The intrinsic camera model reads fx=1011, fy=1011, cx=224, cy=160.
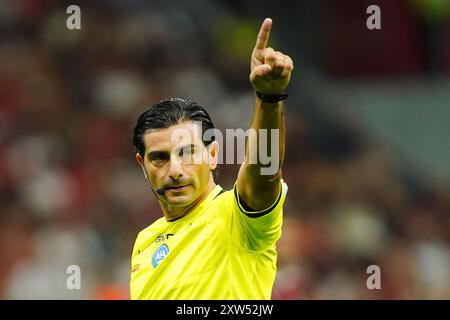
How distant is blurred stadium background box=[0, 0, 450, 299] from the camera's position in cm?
956

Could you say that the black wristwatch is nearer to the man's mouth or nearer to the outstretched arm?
the outstretched arm

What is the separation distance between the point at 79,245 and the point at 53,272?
1.80 ft

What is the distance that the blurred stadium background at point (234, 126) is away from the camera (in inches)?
376

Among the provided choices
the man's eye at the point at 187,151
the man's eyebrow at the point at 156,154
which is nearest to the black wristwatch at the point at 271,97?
the man's eye at the point at 187,151

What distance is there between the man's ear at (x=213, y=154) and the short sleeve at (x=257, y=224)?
356mm

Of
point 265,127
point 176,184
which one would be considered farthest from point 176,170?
point 265,127

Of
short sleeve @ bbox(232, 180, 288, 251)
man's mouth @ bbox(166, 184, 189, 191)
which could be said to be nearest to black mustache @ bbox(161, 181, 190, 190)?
man's mouth @ bbox(166, 184, 189, 191)

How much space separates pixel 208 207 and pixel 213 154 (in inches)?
9.8

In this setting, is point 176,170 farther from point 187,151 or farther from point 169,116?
point 169,116

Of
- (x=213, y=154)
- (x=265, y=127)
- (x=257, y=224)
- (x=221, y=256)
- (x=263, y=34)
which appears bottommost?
(x=221, y=256)

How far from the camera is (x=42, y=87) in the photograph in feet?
37.0

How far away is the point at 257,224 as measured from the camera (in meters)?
4.05

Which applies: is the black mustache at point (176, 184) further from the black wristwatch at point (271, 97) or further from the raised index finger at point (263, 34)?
the raised index finger at point (263, 34)

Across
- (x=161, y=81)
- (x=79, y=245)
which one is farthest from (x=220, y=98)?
(x=79, y=245)
